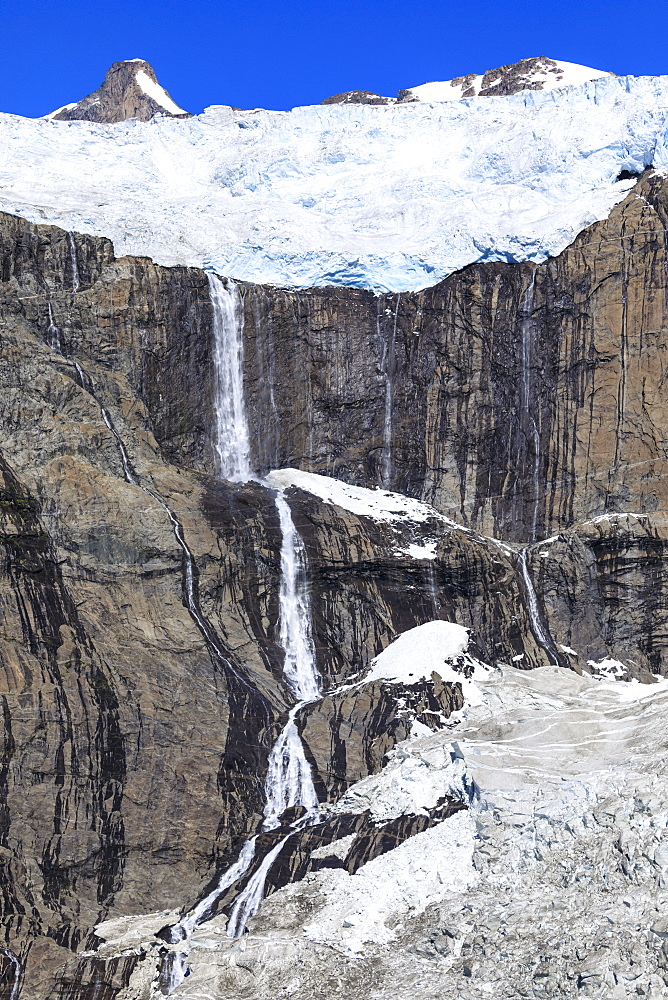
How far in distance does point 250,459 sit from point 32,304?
11.1 metres

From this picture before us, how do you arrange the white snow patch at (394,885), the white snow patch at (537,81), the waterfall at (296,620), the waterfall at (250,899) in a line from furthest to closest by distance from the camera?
the white snow patch at (537,81)
the waterfall at (296,620)
the waterfall at (250,899)
the white snow patch at (394,885)

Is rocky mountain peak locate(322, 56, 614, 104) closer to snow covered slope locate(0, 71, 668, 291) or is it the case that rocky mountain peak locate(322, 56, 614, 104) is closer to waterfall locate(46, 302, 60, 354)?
snow covered slope locate(0, 71, 668, 291)

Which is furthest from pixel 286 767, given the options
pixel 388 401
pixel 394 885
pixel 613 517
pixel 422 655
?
pixel 388 401

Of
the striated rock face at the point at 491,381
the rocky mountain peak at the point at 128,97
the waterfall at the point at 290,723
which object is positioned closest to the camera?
the waterfall at the point at 290,723

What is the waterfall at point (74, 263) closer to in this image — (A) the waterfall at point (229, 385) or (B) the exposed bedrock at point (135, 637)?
(B) the exposed bedrock at point (135, 637)

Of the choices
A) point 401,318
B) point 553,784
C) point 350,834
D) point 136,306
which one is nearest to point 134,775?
point 350,834

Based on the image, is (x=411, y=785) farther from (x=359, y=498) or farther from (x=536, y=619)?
(x=359, y=498)

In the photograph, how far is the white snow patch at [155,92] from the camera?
10656 centimetres

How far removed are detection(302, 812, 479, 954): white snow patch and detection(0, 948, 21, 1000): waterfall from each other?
27.0 feet

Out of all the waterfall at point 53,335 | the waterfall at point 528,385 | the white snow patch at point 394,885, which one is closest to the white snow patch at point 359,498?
the waterfall at point 528,385

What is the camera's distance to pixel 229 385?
161ft

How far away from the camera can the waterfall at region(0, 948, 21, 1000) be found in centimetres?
3003

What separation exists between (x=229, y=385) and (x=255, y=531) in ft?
28.6

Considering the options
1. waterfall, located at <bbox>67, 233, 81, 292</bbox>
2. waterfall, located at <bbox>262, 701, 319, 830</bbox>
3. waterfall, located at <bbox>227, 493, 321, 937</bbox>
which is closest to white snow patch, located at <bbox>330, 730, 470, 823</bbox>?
waterfall, located at <bbox>262, 701, 319, 830</bbox>
